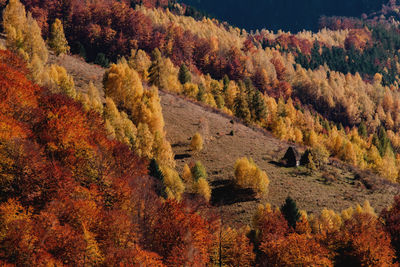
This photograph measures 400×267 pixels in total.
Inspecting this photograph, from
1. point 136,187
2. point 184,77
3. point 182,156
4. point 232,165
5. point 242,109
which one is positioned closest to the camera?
point 136,187

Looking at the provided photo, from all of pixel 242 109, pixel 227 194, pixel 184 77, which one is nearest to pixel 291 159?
pixel 227 194

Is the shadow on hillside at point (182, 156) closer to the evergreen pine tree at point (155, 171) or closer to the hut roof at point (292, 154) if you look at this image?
the evergreen pine tree at point (155, 171)

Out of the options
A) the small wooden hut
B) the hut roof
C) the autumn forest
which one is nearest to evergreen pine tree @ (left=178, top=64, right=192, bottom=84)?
the autumn forest

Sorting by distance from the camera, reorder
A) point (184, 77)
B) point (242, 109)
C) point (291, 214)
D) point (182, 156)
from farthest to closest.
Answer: point (184, 77)
point (242, 109)
point (182, 156)
point (291, 214)

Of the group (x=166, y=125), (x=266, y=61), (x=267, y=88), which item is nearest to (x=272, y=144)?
(x=166, y=125)

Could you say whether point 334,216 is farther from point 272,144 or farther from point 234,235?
point 272,144

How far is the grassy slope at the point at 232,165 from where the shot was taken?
58.8 meters

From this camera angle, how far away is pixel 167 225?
→ 34.2 m

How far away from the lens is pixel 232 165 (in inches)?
2692

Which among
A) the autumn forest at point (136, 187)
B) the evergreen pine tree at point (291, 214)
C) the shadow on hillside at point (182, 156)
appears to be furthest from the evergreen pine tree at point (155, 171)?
the evergreen pine tree at point (291, 214)

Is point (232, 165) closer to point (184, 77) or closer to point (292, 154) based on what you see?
point (292, 154)

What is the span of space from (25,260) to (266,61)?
169 metres

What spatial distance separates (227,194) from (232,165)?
10.1 metres

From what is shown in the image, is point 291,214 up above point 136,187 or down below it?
below
